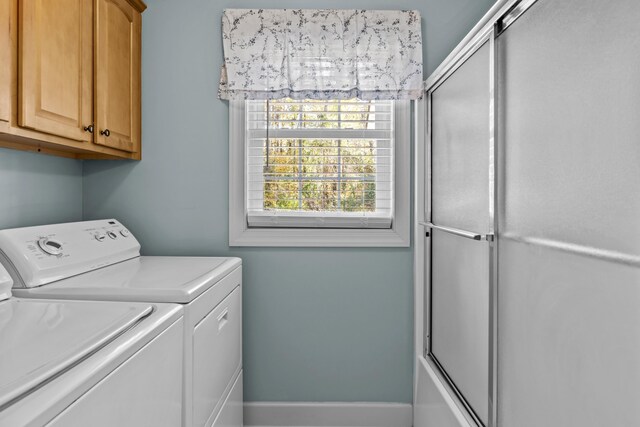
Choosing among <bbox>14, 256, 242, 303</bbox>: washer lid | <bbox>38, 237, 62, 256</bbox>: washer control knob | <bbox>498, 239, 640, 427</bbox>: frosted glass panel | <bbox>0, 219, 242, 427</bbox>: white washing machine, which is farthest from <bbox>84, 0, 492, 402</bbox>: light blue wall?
<bbox>498, 239, 640, 427</bbox>: frosted glass panel

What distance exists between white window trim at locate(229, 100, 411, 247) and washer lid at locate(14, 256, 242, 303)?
371mm

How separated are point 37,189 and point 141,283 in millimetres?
839

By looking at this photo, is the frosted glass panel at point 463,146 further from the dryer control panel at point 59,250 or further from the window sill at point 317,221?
the dryer control panel at point 59,250

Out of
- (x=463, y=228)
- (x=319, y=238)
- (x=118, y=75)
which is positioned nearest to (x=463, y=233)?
(x=463, y=228)

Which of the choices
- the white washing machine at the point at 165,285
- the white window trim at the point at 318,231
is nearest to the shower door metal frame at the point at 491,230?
the white window trim at the point at 318,231

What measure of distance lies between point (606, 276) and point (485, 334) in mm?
588

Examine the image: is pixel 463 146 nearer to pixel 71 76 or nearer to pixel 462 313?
pixel 462 313

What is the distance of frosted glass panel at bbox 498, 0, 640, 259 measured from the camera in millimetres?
727

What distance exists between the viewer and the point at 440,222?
71.4 inches

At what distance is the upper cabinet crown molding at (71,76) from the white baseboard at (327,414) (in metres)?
1.51

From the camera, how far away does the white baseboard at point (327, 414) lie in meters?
2.15

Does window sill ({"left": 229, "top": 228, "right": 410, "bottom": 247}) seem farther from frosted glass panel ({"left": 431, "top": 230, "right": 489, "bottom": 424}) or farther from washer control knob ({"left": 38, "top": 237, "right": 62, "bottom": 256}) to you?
washer control knob ({"left": 38, "top": 237, "right": 62, "bottom": 256})

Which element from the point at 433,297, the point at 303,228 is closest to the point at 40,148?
the point at 303,228

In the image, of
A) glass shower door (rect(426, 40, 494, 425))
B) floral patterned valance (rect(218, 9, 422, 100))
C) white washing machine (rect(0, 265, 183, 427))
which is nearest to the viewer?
white washing machine (rect(0, 265, 183, 427))
